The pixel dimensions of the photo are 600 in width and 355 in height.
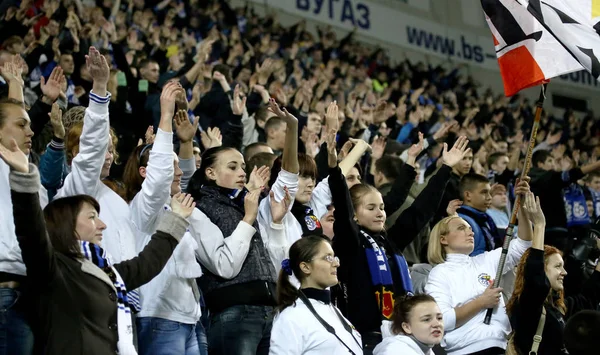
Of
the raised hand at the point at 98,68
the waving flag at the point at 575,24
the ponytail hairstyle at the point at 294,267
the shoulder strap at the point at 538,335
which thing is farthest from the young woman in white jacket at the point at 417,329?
the raised hand at the point at 98,68

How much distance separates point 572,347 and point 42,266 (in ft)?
7.17

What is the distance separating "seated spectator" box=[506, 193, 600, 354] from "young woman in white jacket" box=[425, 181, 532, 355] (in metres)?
0.12

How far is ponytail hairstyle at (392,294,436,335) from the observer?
15.5ft

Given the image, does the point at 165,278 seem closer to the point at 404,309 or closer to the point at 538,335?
the point at 404,309

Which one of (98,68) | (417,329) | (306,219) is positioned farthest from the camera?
(306,219)

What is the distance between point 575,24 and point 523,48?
1.04 feet

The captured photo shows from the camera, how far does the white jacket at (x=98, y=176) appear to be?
4.10 m

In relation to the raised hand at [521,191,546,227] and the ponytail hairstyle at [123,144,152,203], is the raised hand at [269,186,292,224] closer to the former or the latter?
the ponytail hairstyle at [123,144,152,203]

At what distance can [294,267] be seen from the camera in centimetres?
458

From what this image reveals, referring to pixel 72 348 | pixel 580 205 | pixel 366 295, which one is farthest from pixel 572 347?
pixel 580 205

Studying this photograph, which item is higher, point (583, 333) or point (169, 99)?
point (169, 99)

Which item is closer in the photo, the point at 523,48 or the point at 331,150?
the point at 331,150

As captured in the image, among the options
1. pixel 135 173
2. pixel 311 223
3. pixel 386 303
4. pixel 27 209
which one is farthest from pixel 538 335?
pixel 27 209

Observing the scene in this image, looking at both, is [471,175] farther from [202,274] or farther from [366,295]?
[202,274]
